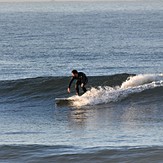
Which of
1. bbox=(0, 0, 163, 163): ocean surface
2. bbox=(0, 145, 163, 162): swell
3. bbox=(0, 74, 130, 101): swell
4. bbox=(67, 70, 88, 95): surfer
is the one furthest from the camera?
bbox=(0, 74, 130, 101): swell

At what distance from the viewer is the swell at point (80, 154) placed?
51.0ft

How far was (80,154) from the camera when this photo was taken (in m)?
16.0

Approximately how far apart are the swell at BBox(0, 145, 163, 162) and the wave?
9124 millimetres

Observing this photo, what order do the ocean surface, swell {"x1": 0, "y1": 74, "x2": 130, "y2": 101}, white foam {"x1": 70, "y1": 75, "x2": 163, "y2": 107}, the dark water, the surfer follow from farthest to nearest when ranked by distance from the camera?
swell {"x1": 0, "y1": 74, "x2": 130, "y2": 101}
white foam {"x1": 70, "y1": 75, "x2": 163, "y2": 107}
the surfer
the ocean surface
the dark water

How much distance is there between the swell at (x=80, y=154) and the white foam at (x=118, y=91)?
9.02 meters

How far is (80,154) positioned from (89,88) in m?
13.2

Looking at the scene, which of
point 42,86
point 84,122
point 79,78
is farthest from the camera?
point 42,86

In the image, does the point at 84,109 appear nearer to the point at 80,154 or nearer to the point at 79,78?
the point at 79,78

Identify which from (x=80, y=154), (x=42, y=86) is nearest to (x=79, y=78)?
(x=42, y=86)

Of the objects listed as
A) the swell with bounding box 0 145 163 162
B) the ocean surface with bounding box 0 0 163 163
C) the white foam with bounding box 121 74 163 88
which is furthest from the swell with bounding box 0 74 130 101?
the swell with bounding box 0 145 163 162

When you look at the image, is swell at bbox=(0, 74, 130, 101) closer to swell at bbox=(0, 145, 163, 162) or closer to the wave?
the wave

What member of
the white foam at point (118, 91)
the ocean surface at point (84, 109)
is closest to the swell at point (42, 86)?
the ocean surface at point (84, 109)

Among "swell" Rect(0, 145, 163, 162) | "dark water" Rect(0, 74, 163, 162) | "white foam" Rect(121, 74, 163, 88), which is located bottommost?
"swell" Rect(0, 145, 163, 162)

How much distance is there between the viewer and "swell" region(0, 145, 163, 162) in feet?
51.0
